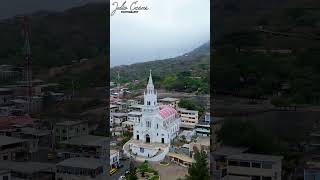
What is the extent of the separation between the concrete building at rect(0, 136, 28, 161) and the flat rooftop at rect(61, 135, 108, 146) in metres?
0.31

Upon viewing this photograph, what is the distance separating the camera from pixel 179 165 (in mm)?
4180

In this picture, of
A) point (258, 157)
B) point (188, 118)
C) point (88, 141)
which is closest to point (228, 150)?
point (258, 157)

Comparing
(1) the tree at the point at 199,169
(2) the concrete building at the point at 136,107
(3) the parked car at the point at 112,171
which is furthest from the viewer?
(2) the concrete building at the point at 136,107

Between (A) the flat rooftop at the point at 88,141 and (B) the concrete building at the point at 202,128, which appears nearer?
(A) the flat rooftop at the point at 88,141

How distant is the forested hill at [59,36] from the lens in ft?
10.9

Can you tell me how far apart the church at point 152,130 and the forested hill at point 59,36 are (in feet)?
4.30

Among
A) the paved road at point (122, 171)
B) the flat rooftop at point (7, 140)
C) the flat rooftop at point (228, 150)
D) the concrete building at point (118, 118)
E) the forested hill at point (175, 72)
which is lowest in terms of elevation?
the paved road at point (122, 171)

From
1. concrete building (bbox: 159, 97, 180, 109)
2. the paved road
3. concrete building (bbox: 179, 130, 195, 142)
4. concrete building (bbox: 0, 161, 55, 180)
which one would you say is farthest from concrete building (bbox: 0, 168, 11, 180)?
concrete building (bbox: 159, 97, 180, 109)

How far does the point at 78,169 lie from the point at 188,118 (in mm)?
1537

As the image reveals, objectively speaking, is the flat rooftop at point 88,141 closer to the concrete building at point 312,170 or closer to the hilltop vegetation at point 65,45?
the hilltop vegetation at point 65,45

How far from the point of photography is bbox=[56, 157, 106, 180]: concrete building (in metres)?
3.31

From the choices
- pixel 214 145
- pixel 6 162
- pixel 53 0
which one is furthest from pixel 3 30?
pixel 214 145

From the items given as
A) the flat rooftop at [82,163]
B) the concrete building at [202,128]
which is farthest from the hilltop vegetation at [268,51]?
the flat rooftop at [82,163]

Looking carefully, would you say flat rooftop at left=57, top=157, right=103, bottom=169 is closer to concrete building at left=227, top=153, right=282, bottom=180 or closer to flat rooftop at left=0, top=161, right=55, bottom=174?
flat rooftop at left=0, top=161, right=55, bottom=174
